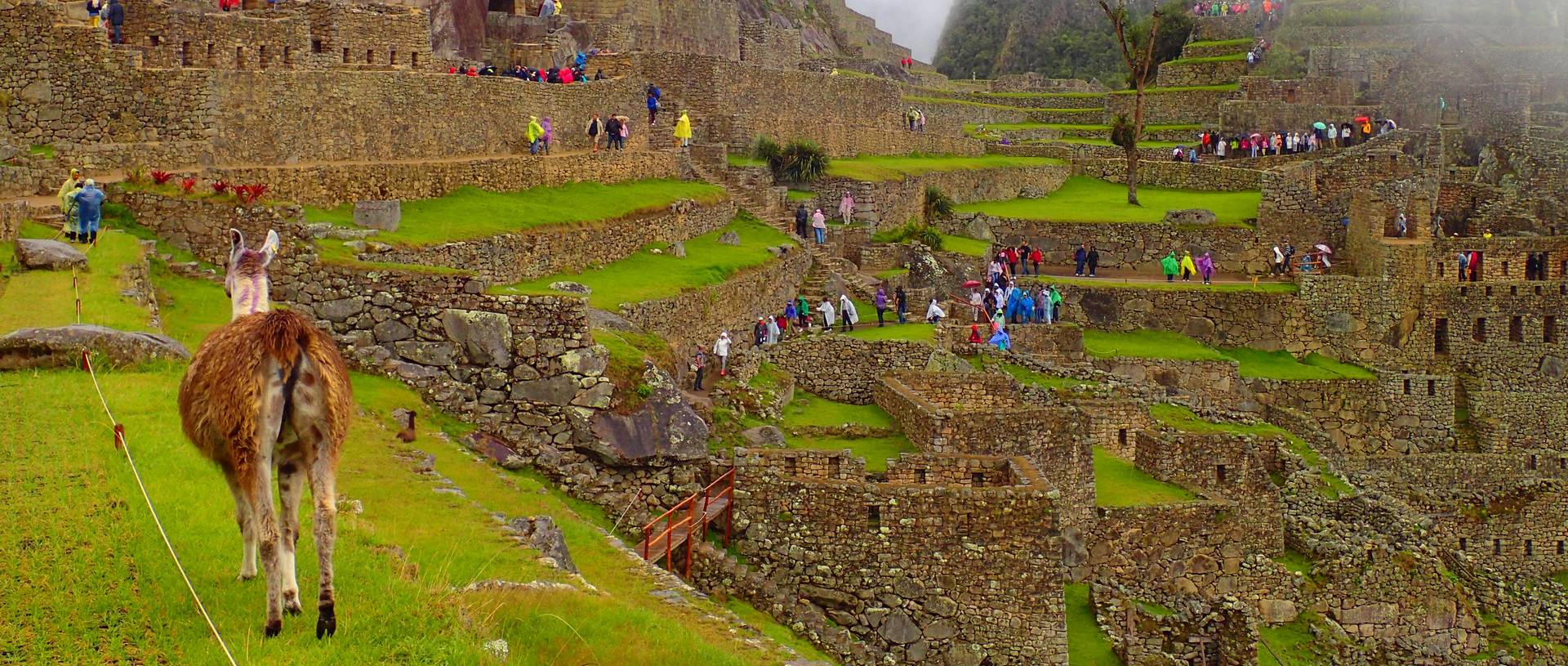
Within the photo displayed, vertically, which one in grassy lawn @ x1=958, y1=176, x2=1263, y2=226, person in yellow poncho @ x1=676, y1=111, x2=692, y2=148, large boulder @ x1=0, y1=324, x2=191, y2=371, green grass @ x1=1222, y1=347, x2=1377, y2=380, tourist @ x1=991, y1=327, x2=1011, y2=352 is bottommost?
green grass @ x1=1222, y1=347, x2=1377, y2=380

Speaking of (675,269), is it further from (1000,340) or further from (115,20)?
(115,20)

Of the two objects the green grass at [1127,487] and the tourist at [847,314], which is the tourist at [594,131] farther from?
the green grass at [1127,487]

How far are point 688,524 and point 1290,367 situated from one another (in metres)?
22.9

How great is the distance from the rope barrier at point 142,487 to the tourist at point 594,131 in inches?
753

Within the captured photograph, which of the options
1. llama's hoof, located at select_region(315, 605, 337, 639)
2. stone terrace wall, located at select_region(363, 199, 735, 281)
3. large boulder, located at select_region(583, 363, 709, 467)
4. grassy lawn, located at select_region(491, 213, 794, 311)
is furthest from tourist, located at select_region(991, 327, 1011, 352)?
llama's hoof, located at select_region(315, 605, 337, 639)

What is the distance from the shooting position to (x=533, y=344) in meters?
20.4

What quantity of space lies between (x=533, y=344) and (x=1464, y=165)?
37.7 meters

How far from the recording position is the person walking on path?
2762cm

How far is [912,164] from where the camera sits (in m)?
50.6

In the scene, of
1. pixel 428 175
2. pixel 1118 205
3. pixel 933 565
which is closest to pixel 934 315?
pixel 428 175

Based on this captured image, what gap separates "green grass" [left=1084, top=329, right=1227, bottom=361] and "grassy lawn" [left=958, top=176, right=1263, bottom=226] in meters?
6.09

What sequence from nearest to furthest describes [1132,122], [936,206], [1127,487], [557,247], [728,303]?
1. [1127,487]
2. [557,247]
3. [728,303]
4. [936,206]
5. [1132,122]

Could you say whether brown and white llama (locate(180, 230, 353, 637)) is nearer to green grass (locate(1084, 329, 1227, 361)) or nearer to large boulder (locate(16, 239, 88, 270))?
large boulder (locate(16, 239, 88, 270))

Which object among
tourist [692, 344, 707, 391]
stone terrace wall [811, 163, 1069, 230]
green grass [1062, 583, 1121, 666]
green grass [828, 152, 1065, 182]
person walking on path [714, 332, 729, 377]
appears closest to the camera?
green grass [1062, 583, 1121, 666]
